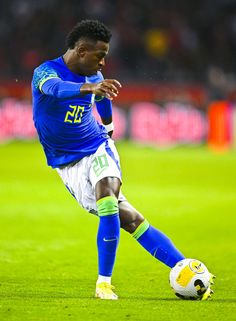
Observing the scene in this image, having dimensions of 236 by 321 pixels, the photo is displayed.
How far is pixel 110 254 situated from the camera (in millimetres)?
6395

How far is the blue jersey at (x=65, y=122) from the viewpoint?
21.9ft

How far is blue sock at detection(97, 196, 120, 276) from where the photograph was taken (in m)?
6.38

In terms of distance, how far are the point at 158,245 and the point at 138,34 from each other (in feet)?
65.6

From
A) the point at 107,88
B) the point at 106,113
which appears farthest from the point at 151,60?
the point at 107,88

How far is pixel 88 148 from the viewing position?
6.76 m

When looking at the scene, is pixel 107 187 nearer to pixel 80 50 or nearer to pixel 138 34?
pixel 80 50

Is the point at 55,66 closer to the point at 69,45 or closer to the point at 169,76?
the point at 69,45

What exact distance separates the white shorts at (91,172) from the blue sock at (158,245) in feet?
0.94

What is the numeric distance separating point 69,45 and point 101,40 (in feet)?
1.05

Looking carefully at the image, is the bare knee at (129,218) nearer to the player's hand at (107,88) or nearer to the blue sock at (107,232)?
the blue sock at (107,232)

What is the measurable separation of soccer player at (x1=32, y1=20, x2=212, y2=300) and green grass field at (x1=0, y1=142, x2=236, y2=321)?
38cm

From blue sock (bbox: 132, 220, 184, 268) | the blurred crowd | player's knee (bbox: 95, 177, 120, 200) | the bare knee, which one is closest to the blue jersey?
player's knee (bbox: 95, 177, 120, 200)

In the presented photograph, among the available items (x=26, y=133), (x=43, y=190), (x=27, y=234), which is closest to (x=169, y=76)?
(x=26, y=133)

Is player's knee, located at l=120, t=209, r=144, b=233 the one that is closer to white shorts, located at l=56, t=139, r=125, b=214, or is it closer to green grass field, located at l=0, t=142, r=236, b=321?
white shorts, located at l=56, t=139, r=125, b=214
